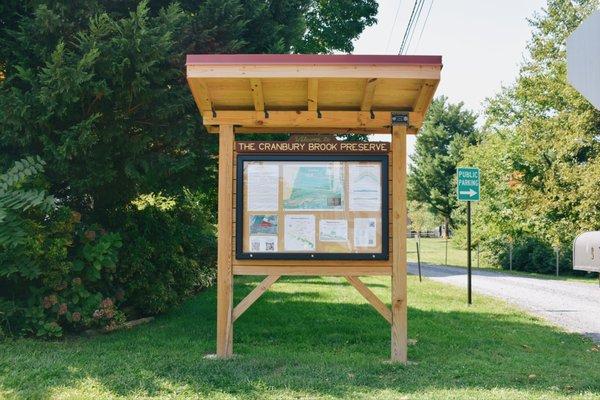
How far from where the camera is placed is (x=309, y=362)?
20.7 feet

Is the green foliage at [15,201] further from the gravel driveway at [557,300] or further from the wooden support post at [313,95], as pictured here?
the gravel driveway at [557,300]

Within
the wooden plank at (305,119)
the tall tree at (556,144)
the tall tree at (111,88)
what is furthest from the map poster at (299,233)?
the tall tree at (556,144)

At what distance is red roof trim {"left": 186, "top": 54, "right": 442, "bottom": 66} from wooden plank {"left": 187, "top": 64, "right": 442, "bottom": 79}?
0.10ft

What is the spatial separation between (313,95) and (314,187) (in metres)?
1.03

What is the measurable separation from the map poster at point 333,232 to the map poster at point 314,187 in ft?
0.56

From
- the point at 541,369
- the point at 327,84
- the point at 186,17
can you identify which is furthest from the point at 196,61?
the point at 541,369

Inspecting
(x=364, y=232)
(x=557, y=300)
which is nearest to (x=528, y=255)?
(x=557, y=300)

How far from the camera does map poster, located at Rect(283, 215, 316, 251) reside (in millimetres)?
6621

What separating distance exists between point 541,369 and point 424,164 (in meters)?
54.3

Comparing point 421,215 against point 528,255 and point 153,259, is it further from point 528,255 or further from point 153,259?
point 153,259

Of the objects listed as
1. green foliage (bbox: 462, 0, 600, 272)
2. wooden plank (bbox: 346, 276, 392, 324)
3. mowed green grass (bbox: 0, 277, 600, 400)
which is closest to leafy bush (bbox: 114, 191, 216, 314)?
mowed green grass (bbox: 0, 277, 600, 400)

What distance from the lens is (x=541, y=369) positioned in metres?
6.28

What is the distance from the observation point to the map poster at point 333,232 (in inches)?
261

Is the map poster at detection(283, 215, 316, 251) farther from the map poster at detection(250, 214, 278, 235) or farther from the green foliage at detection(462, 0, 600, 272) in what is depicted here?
the green foliage at detection(462, 0, 600, 272)
